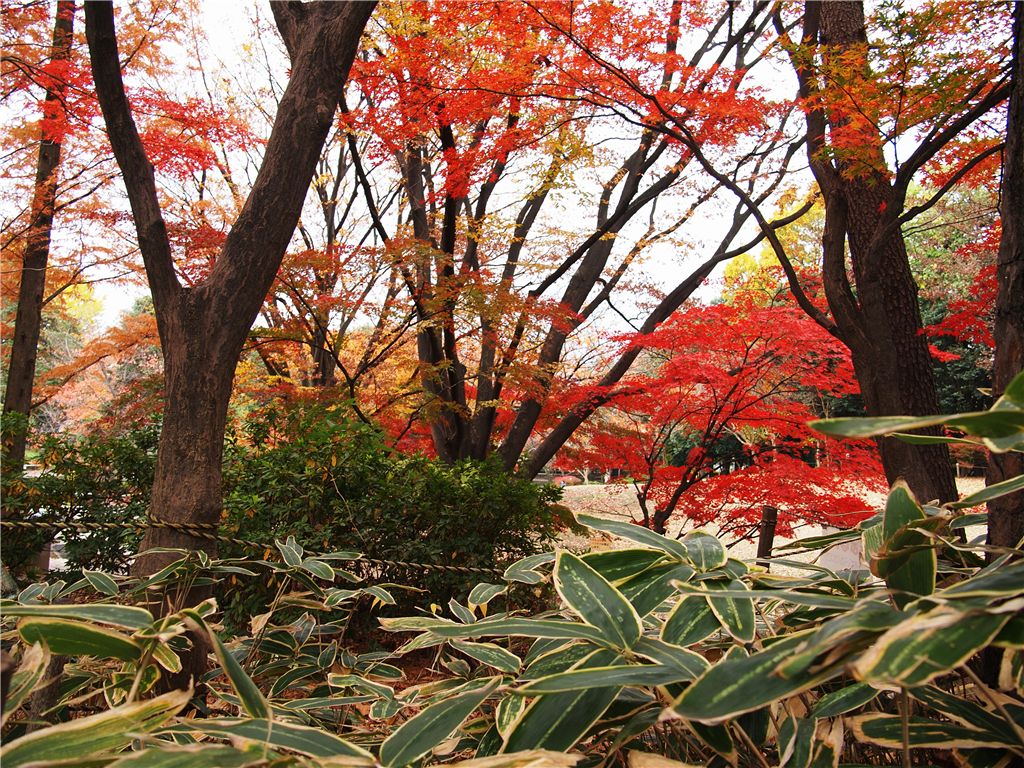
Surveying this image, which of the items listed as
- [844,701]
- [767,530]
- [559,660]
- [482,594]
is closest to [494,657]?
[559,660]

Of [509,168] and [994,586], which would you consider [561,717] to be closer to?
[994,586]

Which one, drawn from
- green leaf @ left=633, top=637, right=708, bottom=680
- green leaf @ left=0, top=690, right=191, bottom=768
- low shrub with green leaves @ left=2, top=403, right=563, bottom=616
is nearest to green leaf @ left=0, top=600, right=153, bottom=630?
green leaf @ left=0, top=690, right=191, bottom=768

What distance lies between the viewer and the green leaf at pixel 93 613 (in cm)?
63

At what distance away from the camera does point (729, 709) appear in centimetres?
43

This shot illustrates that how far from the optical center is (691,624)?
713 mm

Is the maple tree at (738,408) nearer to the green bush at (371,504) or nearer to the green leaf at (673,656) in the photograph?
the green bush at (371,504)

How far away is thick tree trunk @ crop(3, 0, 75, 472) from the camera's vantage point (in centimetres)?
681

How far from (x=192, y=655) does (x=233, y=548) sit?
1486 millimetres

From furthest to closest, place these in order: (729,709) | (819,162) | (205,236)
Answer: (205,236) < (819,162) < (729,709)

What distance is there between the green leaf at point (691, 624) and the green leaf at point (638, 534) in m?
0.07

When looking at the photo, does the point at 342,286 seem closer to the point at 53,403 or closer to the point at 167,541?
the point at 167,541

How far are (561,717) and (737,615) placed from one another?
0.21 metres

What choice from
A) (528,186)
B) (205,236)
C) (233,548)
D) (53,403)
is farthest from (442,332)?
(53,403)

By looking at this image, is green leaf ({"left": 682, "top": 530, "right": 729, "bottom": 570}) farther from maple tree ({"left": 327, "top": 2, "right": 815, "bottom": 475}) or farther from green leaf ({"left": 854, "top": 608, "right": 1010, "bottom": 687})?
maple tree ({"left": 327, "top": 2, "right": 815, "bottom": 475})
